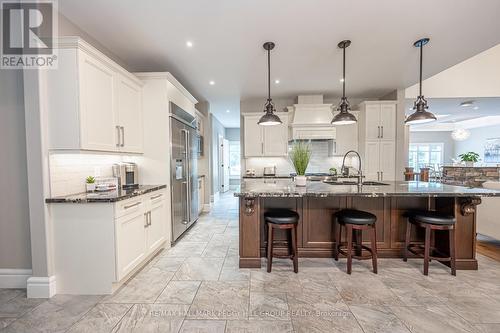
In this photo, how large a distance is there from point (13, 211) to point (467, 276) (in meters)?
4.72

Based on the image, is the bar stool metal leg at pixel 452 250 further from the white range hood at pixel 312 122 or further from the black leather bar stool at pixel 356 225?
the white range hood at pixel 312 122

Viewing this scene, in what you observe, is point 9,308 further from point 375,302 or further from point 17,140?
point 375,302

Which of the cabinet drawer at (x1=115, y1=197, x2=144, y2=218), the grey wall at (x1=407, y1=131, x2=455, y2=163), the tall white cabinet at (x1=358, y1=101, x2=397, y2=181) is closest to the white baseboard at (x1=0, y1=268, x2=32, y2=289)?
the cabinet drawer at (x1=115, y1=197, x2=144, y2=218)

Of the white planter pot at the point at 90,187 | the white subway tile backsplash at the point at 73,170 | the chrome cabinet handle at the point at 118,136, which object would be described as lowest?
the white planter pot at the point at 90,187

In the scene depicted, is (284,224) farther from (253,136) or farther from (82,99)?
(253,136)

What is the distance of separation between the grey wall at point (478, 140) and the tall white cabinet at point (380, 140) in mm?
8328

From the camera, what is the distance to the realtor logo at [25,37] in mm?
2051

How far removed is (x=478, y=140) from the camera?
402 inches

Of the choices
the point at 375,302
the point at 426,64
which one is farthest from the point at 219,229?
the point at 426,64

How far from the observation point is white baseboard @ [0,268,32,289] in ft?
7.34

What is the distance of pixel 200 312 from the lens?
1.89m

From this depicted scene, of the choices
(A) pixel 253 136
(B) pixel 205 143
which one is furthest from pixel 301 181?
(B) pixel 205 143

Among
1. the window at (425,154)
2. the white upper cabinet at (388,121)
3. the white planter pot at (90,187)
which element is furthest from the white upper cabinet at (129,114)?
the window at (425,154)

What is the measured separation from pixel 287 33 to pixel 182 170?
8.26ft
